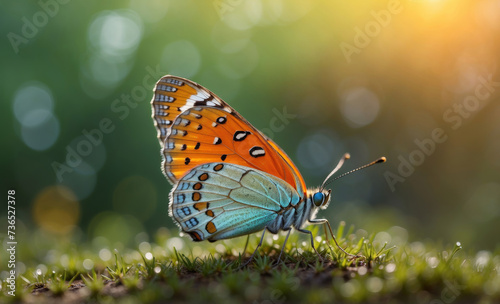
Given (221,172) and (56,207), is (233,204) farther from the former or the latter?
(56,207)

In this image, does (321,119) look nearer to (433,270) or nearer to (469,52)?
(469,52)

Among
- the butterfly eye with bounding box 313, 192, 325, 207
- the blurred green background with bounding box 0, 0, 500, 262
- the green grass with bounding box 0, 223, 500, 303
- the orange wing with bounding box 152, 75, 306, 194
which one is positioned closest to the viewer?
the green grass with bounding box 0, 223, 500, 303

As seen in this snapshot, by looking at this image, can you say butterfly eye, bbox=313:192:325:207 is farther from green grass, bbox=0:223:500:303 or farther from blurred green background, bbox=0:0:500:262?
blurred green background, bbox=0:0:500:262

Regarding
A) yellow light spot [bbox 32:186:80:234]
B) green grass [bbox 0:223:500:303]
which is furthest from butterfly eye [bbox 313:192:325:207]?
yellow light spot [bbox 32:186:80:234]

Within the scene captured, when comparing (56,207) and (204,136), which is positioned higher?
Answer: (204,136)

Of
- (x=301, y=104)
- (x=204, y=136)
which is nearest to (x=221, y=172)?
(x=204, y=136)

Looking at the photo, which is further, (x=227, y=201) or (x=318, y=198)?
(x=227, y=201)

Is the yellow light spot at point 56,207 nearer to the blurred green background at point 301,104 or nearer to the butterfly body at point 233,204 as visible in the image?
the blurred green background at point 301,104
